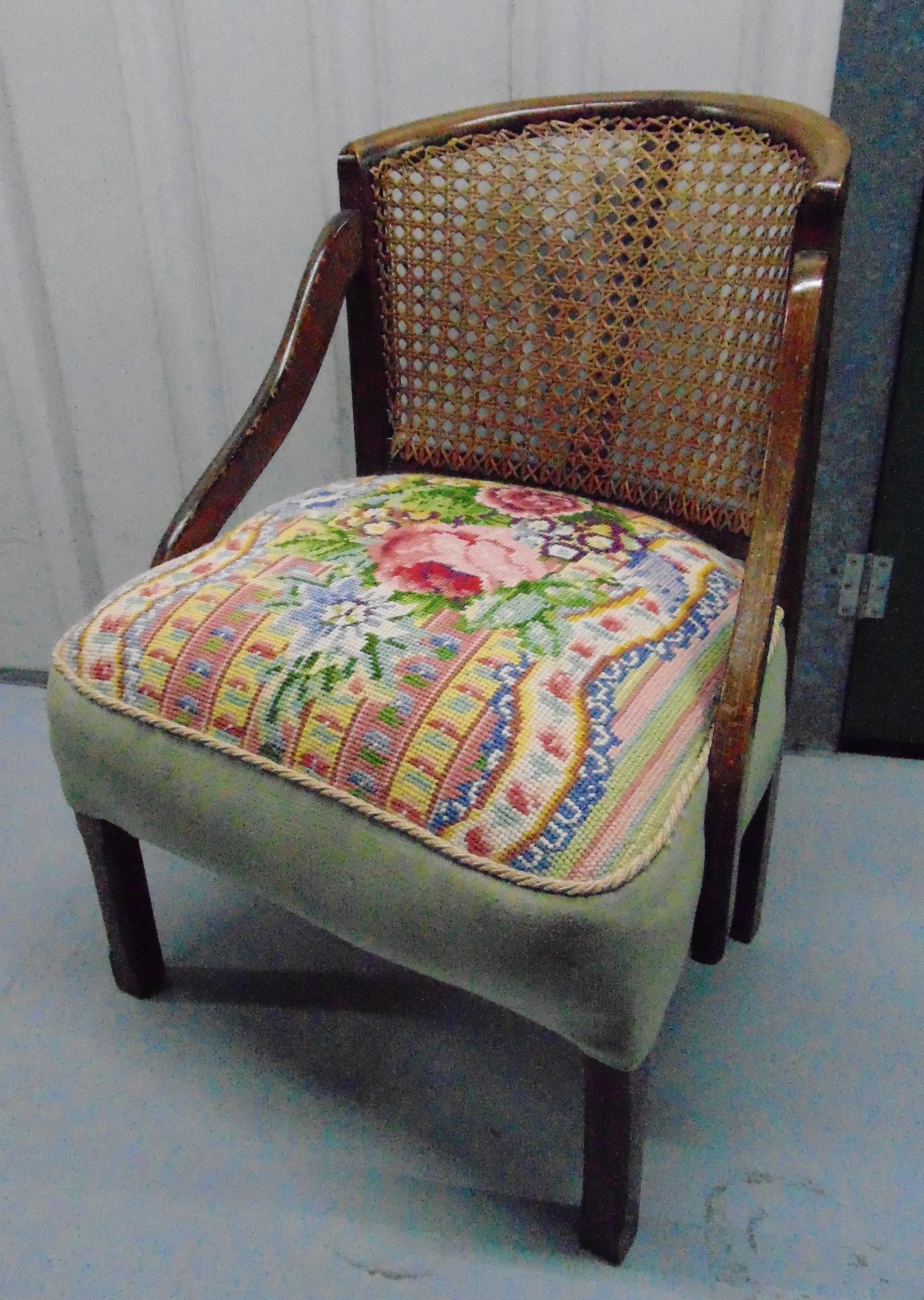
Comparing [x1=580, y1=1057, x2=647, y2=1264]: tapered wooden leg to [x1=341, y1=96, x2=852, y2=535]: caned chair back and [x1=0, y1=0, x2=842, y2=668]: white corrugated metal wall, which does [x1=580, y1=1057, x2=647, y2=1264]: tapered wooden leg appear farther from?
[x1=0, y1=0, x2=842, y2=668]: white corrugated metal wall

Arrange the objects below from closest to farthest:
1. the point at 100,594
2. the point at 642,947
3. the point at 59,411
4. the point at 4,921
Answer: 1. the point at 642,947
2. the point at 4,921
3. the point at 59,411
4. the point at 100,594

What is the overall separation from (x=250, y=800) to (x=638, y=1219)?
0.46m

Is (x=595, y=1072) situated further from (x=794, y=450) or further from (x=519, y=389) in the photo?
(x=519, y=389)

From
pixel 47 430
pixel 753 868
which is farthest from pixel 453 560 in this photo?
pixel 47 430

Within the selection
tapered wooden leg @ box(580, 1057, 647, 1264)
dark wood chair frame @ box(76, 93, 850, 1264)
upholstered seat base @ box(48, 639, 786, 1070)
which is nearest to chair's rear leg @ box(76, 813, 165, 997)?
dark wood chair frame @ box(76, 93, 850, 1264)

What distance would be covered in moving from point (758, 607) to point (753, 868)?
426mm

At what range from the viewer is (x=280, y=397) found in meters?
0.96

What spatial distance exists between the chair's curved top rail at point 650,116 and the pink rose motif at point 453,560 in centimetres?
36

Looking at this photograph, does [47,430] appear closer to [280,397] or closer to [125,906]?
[280,397]

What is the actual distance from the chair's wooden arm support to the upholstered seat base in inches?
8.5

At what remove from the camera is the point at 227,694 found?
2.39ft

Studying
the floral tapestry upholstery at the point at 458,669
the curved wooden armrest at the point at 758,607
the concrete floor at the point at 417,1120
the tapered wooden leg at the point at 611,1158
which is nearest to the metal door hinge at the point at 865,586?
the concrete floor at the point at 417,1120

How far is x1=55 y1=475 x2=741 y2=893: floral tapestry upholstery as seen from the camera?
632 millimetres

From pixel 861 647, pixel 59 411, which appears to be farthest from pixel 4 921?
pixel 861 647
